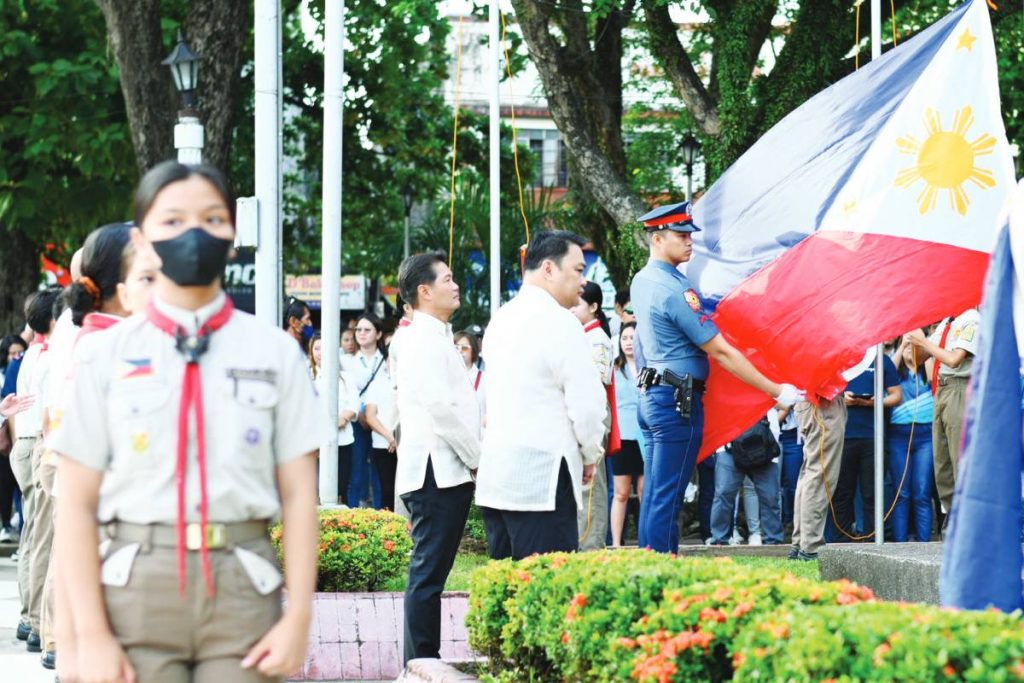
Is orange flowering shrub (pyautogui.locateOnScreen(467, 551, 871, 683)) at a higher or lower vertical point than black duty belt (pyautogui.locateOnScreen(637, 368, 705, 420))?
lower

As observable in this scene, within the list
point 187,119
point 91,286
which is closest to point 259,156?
point 187,119

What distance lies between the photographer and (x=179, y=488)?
11.9 feet

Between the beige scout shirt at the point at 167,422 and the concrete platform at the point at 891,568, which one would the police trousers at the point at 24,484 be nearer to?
the concrete platform at the point at 891,568

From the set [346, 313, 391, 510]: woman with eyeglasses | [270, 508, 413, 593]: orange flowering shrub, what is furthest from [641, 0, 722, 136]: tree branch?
[270, 508, 413, 593]: orange flowering shrub

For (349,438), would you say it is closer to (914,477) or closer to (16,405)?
(914,477)

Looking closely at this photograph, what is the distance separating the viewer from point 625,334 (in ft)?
44.1

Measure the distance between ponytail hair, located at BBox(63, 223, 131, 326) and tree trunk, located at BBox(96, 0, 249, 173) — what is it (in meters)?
11.3

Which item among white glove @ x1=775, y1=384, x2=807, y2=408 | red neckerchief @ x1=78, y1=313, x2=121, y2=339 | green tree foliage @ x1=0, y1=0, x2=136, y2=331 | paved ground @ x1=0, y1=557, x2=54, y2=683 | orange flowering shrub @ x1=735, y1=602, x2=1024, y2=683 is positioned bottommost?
paved ground @ x1=0, y1=557, x2=54, y2=683

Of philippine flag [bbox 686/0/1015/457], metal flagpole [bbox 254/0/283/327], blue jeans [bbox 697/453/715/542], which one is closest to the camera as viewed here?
philippine flag [bbox 686/0/1015/457]

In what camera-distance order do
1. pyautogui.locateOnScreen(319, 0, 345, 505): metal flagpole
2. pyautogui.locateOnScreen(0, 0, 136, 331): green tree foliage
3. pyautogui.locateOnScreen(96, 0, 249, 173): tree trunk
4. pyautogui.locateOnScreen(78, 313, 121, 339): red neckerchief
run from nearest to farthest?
pyautogui.locateOnScreen(78, 313, 121, 339): red neckerchief
pyautogui.locateOnScreen(319, 0, 345, 505): metal flagpole
pyautogui.locateOnScreen(96, 0, 249, 173): tree trunk
pyautogui.locateOnScreen(0, 0, 136, 331): green tree foliage

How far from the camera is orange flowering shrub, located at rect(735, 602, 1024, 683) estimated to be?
151 inches

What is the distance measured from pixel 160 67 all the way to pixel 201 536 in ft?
47.8

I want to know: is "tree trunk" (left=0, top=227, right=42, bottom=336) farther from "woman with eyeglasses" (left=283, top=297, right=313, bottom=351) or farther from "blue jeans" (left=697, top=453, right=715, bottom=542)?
"blue jeans" (left=697, top=453, right=715, bottom=542)

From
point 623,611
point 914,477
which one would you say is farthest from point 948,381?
point 623,611
